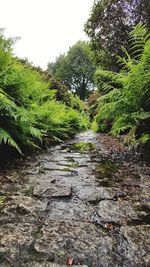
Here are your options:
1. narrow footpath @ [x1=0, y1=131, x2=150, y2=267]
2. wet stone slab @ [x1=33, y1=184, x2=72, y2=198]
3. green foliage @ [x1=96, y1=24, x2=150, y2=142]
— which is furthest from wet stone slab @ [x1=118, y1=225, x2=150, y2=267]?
green foliage @ [x1=96, y1=24, x2=150, y2=142]

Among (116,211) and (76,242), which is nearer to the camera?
(76,242)

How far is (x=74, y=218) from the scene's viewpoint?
4.58 feet

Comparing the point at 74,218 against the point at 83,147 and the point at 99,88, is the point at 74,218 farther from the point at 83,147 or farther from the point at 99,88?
the point at 99,88

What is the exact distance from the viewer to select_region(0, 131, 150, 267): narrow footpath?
102 cm

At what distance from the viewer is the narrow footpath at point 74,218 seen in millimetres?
1020

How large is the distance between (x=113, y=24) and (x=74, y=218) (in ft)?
25.8

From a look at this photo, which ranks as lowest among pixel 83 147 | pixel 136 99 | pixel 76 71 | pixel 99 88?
pixel 83 147

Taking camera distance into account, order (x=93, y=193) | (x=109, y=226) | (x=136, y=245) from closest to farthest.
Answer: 1. (x=136, y=245)
2. (x=109, y=226)
3. (x=93, y=193)

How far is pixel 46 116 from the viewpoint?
175 inches

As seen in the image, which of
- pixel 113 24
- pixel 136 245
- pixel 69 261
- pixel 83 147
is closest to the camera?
pixel 69 261

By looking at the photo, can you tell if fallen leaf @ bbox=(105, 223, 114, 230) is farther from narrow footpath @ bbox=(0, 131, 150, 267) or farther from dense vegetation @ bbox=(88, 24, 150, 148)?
dense vegetation @ bbox=(88, 24, 150, 148)

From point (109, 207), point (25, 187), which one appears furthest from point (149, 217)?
point (25, 187)

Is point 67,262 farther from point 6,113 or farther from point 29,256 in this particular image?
point 6,113

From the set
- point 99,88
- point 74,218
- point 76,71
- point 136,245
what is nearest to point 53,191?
point 74,218
